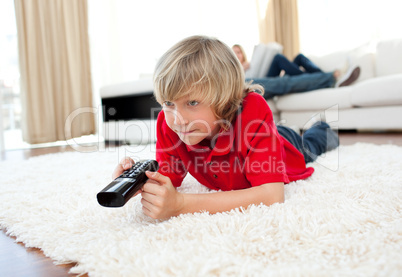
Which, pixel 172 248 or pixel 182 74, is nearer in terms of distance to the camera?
pixel 172 248

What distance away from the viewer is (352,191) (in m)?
0.76

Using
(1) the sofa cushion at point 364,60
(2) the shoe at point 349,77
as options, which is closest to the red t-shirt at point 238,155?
(2) the shoe at point 349,77

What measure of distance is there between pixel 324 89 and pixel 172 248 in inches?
99.1

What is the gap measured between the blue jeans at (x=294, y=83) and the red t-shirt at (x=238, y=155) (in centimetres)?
190

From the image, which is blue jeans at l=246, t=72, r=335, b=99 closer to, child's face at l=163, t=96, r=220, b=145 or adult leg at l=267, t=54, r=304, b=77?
adult leg at l=267, t=54, r=304, b=77

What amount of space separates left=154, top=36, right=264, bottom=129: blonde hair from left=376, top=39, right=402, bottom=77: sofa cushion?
8.53 feet

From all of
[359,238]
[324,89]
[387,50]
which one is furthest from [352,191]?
[387,50]

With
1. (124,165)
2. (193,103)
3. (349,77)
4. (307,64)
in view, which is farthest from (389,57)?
(124,165)

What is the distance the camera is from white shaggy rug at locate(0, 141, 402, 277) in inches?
16.7

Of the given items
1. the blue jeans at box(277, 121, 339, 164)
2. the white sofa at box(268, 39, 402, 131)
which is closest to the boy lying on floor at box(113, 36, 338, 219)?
the blue jeans at box(277, 121, 339, 164)

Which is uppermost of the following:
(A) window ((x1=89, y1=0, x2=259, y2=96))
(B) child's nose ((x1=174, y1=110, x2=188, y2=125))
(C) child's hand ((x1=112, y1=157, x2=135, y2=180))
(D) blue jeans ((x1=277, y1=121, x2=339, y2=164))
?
(A) window ((x1=89, y1=0, x2=259, y2=96))

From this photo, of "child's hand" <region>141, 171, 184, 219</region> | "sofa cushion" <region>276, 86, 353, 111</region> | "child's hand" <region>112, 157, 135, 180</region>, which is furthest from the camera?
"sofa cushion" <region>276, 86, 353, 111</region>

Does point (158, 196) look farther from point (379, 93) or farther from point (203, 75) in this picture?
point (379, 93)

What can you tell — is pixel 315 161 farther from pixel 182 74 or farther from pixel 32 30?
pixel 32 30
